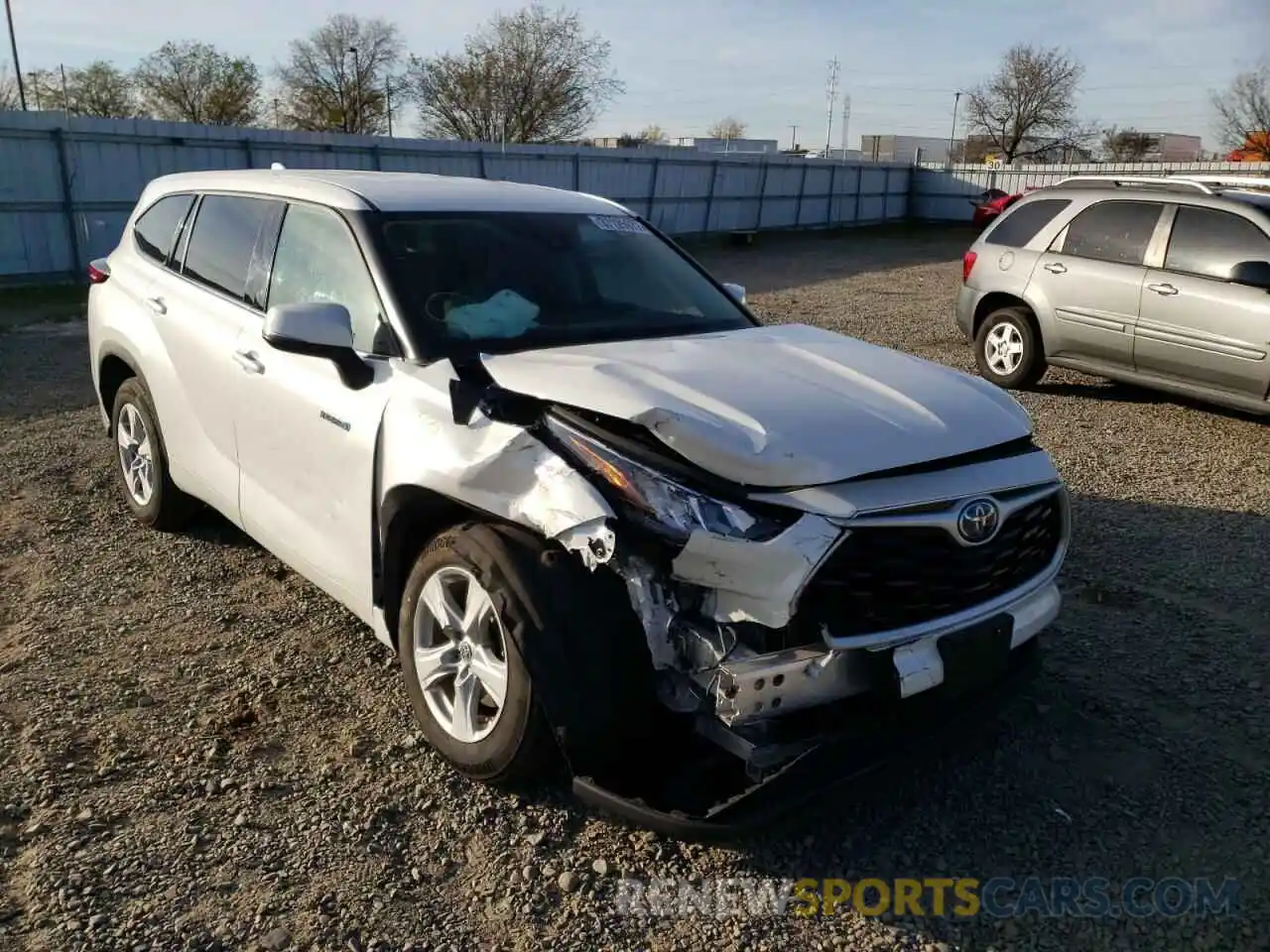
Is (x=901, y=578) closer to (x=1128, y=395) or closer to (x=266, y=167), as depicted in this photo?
(x=1128, y=395)

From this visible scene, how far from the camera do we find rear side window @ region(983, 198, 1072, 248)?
8742mm

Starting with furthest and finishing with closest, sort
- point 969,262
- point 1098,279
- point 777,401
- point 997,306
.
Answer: point 969,262 → point 997,306 → point 1098,279 → point 777,401

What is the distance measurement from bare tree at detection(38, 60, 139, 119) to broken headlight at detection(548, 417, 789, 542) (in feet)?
193

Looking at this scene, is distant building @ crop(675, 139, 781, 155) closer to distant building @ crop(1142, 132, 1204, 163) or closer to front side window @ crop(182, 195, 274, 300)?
distant building @ crop(1142, 132, 1204, 163)

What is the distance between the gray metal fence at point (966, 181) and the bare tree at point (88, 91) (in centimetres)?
4045

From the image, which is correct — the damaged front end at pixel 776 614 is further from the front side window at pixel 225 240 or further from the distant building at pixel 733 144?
the distant building at pixel 733 144

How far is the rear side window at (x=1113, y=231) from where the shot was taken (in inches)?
314

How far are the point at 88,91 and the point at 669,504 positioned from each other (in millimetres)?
63177

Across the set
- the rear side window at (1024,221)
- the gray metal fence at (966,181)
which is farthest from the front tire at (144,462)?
the gray metal fence at (966,181)

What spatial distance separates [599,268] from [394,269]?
86 centimetres

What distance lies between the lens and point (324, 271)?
3760 millimetres

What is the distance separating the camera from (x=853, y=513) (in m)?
2.56

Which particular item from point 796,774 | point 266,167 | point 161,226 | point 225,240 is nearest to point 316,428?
point 225,240

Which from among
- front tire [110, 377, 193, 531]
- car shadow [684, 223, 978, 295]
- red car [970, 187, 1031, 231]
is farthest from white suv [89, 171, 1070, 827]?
red car [970, 187, 1031, 231]
